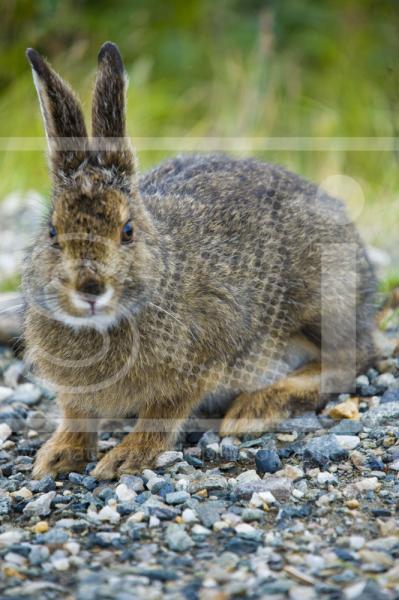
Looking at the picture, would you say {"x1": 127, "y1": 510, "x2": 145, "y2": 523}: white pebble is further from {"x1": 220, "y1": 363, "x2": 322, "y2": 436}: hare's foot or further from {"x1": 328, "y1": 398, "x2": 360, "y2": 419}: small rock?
{"x1": 328, "y1": 398, "x2": 360, "y2": 419}: small rock

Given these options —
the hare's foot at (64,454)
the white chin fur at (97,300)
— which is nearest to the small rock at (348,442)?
the hare's foot at (64,454)

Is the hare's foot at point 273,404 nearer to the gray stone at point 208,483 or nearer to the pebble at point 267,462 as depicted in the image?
the pebble at point 267,462

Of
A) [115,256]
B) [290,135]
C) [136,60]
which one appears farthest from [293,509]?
[136,60]

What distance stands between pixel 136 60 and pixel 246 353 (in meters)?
6.64

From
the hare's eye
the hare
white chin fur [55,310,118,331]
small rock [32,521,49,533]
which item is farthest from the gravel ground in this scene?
the hare's eye

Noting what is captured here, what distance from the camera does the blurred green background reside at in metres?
9.56

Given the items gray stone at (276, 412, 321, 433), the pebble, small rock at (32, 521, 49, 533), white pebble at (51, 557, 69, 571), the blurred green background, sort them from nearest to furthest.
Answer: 1. white pebble at (51, 557, 69, 571)
2. small rock at (32, 521, 49, 533)
3. the pebble
4. gray stone at (276, 412, 321, 433)
5. the blurred green background

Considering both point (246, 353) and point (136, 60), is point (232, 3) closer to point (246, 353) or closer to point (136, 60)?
point (136, 60)

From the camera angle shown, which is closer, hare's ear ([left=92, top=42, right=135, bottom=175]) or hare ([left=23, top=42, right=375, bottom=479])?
hare ([left=23, top=42, right=375, bottom=479])

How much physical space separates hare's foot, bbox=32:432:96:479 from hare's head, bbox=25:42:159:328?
29.9 inches

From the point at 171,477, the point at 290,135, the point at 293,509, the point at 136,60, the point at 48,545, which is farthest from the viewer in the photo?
the point at 136,60

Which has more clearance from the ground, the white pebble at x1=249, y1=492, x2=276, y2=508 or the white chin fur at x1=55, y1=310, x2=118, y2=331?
the white chin fur at x1=55, y1=310, x2=118, y2=331

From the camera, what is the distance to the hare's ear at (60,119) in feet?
14.0

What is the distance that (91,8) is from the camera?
1108cm
